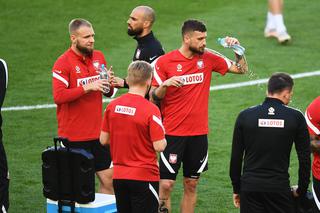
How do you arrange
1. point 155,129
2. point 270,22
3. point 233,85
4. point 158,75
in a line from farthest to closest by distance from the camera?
1. point 270,22
2. point 233,85
3. point 158,75
4. point 155,129

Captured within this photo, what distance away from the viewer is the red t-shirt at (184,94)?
1059 centimetres

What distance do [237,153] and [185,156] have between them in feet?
6.28

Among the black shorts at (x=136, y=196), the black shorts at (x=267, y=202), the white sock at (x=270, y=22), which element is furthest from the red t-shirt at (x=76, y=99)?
the white sock at (x=270, y=22)

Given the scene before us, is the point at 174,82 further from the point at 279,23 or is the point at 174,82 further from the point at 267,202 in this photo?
the point at 279,23

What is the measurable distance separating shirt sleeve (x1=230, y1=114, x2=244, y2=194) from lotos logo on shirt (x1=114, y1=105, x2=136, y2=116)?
0.99m

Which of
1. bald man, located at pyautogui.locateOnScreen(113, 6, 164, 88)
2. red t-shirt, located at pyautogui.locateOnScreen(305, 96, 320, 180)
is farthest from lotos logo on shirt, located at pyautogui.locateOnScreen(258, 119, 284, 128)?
bald man, located at pyautogui.locateOnScreen(113, 6, 164, 88)

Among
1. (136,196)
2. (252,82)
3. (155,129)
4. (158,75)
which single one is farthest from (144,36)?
(252,82)

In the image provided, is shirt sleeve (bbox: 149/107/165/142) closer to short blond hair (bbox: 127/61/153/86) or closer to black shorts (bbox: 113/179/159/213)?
short blond hair (bbox: 127/61/153/86)

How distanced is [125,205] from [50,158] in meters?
0.96

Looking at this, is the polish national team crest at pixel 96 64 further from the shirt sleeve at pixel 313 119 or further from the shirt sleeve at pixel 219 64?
the shirt sleeve at pixel 313 119

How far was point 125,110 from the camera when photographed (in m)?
9.04

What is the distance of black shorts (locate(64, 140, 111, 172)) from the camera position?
10859mm

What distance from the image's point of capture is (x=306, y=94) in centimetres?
1573

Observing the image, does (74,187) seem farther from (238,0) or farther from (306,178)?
(238,0)
